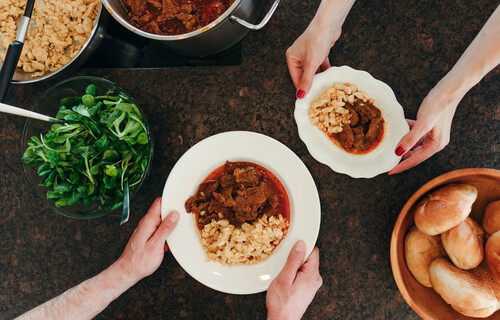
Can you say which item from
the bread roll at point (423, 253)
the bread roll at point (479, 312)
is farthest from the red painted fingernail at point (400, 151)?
the bread roll at point (479, 312)

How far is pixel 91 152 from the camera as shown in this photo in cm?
118

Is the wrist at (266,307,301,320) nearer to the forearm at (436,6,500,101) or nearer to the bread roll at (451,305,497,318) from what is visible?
the bread roll at (451,305,497,318)

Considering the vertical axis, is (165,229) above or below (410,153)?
below

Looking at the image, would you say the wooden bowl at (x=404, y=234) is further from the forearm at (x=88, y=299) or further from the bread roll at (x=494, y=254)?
the forearm at (x=88, y=299)

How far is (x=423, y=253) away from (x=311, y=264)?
0.39 meters

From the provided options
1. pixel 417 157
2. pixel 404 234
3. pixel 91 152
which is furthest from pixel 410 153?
pixel 91 152

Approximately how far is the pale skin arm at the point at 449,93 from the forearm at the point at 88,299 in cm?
112

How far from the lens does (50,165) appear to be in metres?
1.21

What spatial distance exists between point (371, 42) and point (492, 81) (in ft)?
1.61

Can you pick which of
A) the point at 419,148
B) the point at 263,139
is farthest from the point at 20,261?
the point at 419,148

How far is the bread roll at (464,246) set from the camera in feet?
3.57

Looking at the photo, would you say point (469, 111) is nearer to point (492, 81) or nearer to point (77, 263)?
point (492, 81)

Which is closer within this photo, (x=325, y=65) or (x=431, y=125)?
(x=431, y=125)

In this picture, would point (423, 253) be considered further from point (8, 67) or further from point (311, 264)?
point (8, 67)
